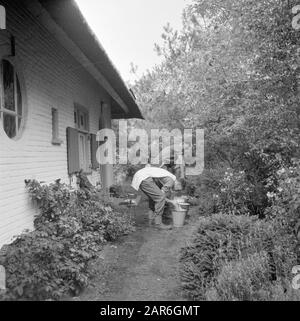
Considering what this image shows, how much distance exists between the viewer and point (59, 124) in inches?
255

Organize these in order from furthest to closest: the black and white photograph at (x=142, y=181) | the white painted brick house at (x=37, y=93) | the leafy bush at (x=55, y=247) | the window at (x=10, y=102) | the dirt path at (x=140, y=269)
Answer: the window at (x=10, y=102) < the white painted brick house at (x=37, y=93) < the dirt path at (x=140, y=269) < the black and white photograph at (x=142, y=181) < the leafy bush at (x=55, y=247)

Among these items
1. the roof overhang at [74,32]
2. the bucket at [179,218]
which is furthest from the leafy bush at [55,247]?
the roof overhang at [74,32]

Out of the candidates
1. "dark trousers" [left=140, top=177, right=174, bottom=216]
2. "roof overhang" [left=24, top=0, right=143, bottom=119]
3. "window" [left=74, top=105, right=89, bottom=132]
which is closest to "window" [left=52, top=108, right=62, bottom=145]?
"roof overhang" [left=24, top=0, right=143, bottom=119]

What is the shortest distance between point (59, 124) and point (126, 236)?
2.43 m

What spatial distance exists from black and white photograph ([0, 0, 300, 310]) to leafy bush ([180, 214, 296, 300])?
18 mm

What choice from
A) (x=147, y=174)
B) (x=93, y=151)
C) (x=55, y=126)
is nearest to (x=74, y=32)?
(x=55, y=126)

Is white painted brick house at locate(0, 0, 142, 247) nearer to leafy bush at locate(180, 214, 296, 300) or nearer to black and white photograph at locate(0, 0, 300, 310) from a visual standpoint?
black and white photograph at locate(0, 0, 300, 310)

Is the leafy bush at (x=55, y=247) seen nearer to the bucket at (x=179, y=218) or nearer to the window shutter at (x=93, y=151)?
the bucket at (x=179, y=218)

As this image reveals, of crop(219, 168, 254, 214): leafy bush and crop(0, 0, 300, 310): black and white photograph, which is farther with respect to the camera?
crop(219, 168, 254, 214): leafy bush

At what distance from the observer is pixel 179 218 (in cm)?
A: 726

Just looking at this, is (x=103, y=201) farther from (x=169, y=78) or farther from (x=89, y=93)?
(x=169, y=78)

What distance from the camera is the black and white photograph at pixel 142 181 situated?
11.9 feet

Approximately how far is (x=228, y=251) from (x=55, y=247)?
77.2 inches

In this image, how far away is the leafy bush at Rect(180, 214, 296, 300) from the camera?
370cm
